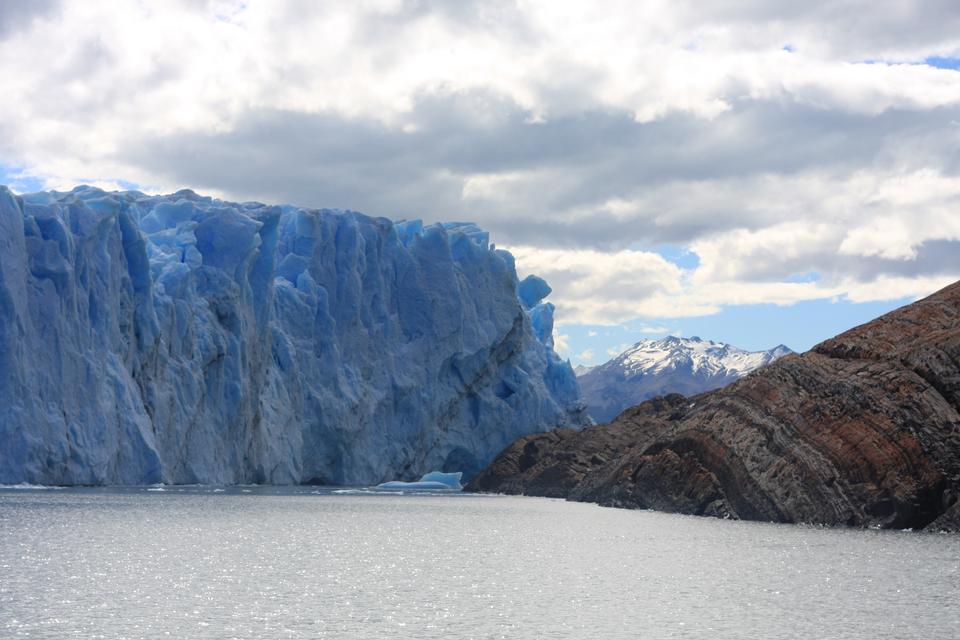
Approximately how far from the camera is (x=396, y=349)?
85875 mm

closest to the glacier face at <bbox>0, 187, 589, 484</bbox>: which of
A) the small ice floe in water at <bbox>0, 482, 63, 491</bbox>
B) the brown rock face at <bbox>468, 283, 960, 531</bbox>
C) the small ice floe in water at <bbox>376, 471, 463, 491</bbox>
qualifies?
the small ice floe in water at <bbox>0, 482, 63, 491</bbox>

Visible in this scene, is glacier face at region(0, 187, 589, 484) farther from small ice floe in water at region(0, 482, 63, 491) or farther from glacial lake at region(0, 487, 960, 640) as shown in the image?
glacial lake at region(0, 487, 960, 640)

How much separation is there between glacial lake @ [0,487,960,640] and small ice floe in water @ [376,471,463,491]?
3625 centimetres

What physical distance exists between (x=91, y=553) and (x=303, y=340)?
49.8m

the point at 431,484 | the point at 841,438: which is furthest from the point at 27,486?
the point at 431,484

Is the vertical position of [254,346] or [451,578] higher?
[254,346]

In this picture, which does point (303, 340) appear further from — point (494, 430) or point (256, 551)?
point (256, 551)

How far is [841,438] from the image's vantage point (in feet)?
145

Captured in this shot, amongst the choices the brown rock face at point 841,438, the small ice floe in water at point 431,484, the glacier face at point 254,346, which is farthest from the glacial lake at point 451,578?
the small ice floe in water at point 431,484

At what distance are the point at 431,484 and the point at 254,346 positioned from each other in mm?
20701

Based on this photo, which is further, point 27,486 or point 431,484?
point 431,484

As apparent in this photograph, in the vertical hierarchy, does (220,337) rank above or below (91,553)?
above

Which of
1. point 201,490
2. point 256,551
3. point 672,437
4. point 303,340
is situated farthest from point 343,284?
point 256,551

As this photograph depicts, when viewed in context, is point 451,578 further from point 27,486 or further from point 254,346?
point 254,346
